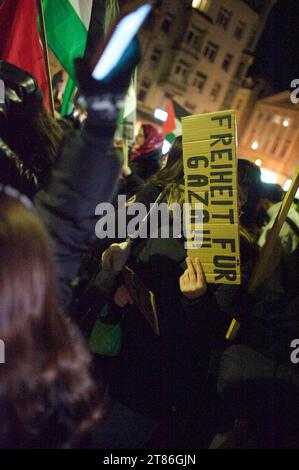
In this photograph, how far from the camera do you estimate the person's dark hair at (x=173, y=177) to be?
2.59 m

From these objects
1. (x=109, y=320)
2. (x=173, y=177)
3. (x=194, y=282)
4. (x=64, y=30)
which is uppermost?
(x=64, y=30)

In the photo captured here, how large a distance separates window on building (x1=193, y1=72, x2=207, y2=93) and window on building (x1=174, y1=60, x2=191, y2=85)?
5.15 ft

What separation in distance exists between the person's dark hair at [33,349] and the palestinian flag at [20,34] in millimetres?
3211

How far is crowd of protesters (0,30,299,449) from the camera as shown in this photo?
41.7 inches

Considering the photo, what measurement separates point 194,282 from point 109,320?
2.78ft

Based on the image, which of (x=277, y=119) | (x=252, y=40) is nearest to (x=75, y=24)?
(x=277, y=119)

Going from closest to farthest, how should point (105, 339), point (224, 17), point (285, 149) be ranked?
point (105, 339) → point (224, 17) → point (285, 149)

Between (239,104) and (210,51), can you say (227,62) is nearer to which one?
(210,51)

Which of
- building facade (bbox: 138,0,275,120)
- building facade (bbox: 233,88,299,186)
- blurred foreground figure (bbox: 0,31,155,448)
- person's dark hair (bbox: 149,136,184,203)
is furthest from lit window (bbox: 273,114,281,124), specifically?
blurred foreground figure (bbox: 0,31,155,448)

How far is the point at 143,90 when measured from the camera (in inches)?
1423

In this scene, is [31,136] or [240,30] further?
[240,30]

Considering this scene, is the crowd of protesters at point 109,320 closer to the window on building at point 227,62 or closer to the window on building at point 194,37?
the window on building at point 194,37

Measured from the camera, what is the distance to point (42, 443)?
118cm

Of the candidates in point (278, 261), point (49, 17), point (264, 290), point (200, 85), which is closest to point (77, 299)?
point (264, 290)
